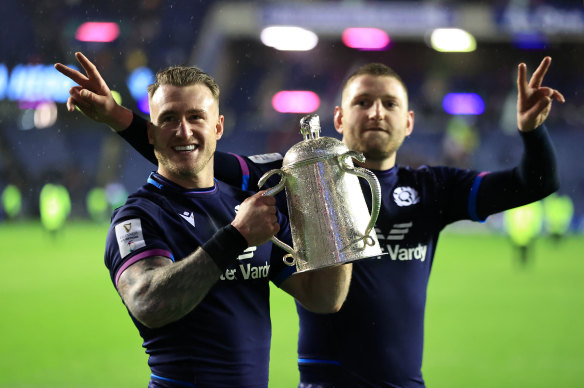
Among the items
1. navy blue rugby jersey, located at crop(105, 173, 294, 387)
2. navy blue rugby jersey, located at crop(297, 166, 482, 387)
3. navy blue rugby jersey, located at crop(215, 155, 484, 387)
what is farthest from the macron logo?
navy blue rugby jersey, located at crop(297, 166, 482, 387)

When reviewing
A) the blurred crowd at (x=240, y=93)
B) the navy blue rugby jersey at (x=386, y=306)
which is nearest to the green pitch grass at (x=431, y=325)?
the navy blue rugby jersey at (x=386, y=306)

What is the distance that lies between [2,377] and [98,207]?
1525cm

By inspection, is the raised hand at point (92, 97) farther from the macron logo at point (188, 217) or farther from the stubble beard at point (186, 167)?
the macron logo at point (188, 217)

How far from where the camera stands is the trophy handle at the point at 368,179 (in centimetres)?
173

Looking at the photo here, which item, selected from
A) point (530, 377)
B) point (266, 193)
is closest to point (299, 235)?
point (266, 193)

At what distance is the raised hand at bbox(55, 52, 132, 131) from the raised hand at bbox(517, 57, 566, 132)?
1266 mm

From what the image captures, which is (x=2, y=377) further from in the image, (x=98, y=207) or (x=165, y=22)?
(x=165, y=22)

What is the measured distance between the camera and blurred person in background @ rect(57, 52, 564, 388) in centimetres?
247

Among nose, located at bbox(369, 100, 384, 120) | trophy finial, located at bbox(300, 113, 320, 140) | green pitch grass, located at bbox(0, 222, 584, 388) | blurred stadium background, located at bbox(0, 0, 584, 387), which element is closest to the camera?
trophy finial, located at bbox(300, 113, 320, 140)

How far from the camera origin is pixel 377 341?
2498 millimetres

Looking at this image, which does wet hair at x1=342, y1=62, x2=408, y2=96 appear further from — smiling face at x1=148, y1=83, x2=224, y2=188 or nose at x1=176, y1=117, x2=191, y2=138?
nose at x1=176, y1=117, x2=191, y2=138

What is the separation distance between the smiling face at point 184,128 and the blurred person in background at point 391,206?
349 mm

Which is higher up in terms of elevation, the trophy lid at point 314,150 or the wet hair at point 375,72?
the wet hair at point 375,72

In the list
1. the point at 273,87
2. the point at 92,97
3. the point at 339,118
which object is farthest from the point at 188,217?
the point at 273,87
